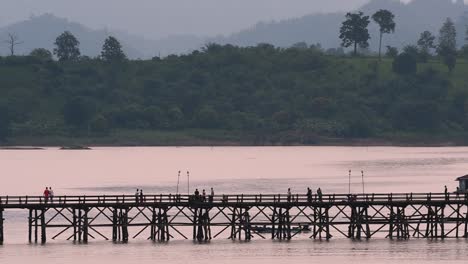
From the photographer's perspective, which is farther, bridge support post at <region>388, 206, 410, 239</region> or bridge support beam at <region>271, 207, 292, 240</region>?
bridge support post at <region>388, 206, 410, 239</region>

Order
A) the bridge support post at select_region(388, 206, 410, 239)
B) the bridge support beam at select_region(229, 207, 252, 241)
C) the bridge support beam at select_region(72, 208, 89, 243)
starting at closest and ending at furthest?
1. the bridge support beam at select_region(72, 208, 89, 243)
2. the bridge support beam at select_region(229, 207, 252, 241)
3. the bridge support post at select_region(388, 206, 410, 239)

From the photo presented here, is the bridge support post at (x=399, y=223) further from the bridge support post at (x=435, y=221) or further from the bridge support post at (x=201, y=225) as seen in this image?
the bridge support post at (x=201, y=225)

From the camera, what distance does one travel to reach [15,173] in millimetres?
189375

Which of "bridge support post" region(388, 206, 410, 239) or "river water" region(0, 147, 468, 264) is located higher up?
"bridge support post" region(388, 206, 410, 239)

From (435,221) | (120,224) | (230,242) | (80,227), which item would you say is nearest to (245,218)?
(230,242)

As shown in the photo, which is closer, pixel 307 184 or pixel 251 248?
pixel 251 248

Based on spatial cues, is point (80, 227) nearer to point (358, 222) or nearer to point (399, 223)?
point (358, 222)

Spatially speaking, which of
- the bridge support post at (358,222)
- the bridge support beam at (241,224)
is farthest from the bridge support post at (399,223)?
the bridge support beam at (241,224)

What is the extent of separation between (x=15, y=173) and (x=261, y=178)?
122 feet

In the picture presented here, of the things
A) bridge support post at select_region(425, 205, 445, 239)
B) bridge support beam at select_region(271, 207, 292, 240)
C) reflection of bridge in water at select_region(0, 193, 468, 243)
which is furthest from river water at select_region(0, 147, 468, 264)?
bridge support post at select_region(425, 205, 445, 239)

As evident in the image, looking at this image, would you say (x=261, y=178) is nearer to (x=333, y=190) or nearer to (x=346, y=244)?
A: (x=333, y=190)

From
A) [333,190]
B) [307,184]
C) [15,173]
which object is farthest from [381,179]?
[15,173]

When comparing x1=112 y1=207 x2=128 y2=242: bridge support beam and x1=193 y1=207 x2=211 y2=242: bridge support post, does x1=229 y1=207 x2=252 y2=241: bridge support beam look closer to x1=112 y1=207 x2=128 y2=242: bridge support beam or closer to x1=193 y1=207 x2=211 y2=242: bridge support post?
x1=193 y1=207 x2=211 y2=242: bridge support post

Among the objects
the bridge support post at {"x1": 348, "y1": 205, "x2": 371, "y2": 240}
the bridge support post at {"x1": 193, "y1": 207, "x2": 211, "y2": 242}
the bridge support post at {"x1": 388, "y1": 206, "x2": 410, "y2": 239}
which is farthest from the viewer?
the bridge support post at {"x1": 388, "y1": 206, "x2": 410, "y2": 239}
